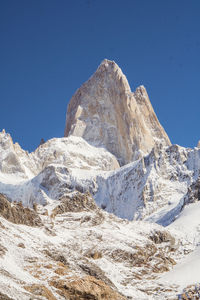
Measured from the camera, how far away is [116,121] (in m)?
185

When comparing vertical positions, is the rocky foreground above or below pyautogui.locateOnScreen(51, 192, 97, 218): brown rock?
below

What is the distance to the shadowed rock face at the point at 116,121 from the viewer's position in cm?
17700

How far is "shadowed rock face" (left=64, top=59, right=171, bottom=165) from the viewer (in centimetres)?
17700

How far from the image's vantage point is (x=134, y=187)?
12712 cm

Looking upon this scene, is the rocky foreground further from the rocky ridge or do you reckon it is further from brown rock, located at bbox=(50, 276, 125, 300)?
the rocky ridge

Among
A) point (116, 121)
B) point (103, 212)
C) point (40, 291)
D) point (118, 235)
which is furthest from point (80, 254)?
point (116, 121)

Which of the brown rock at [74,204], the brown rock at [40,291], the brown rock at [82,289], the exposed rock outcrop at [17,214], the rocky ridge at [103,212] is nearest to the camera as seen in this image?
the brown rock at [40,291]

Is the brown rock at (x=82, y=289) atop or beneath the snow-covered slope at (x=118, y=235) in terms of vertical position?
beneath

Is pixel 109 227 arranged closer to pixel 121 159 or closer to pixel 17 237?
pixel 17 237

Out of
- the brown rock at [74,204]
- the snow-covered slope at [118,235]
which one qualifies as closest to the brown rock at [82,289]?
the snow-covered slope at [118,235]

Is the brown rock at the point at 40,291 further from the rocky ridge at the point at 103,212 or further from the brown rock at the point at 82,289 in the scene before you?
the brown rock at the point at 82,289

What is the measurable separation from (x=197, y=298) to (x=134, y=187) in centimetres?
9109

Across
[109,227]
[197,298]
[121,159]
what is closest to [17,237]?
[197,298]

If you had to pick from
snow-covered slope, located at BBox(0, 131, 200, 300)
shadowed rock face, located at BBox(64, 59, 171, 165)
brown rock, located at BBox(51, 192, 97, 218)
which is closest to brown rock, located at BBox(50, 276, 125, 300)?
snow-covered slope, located at BBox(0, 131, 200, 300)
